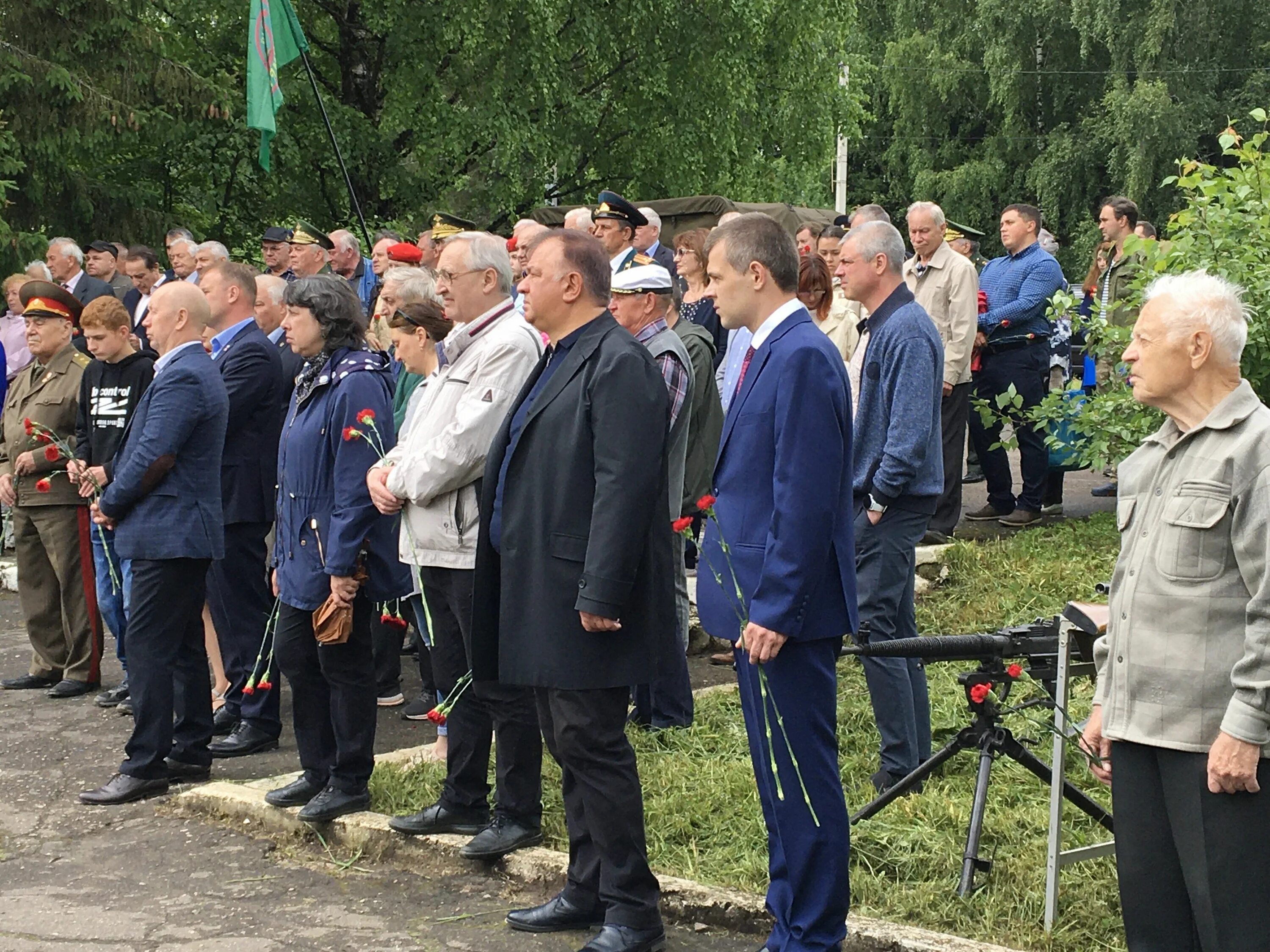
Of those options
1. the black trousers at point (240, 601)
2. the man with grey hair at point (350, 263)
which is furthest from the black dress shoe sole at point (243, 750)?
the man with grey hair at point (350, 263)

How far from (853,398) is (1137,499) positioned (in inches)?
143

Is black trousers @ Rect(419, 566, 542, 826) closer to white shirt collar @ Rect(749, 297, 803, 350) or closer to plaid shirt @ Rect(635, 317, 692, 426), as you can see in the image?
plaid shirt @ Rect(635, 317, 692, 426)

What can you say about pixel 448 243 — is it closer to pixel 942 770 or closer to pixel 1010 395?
pixel 942 770

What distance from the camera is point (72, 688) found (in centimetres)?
829

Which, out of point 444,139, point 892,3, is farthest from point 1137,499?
point 892,3

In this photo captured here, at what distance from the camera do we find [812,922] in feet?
13.9

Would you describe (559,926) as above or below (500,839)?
below

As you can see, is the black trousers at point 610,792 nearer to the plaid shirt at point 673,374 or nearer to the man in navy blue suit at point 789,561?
the man in navy blue suit at point 789,561

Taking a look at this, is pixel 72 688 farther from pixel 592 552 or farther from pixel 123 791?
pixel 592 552

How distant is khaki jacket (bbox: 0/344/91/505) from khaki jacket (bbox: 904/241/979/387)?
5.03 m

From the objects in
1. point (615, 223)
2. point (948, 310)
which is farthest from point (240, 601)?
point (948, 310)

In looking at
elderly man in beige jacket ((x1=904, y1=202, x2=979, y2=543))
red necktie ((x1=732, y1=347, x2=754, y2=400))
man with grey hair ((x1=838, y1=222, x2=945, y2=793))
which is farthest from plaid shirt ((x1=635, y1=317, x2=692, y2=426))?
elderly man in beige jacket ((x1=904, y1=202, x2=979, y2=543))

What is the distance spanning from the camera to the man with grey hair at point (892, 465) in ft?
18.5

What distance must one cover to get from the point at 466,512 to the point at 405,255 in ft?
15.5
